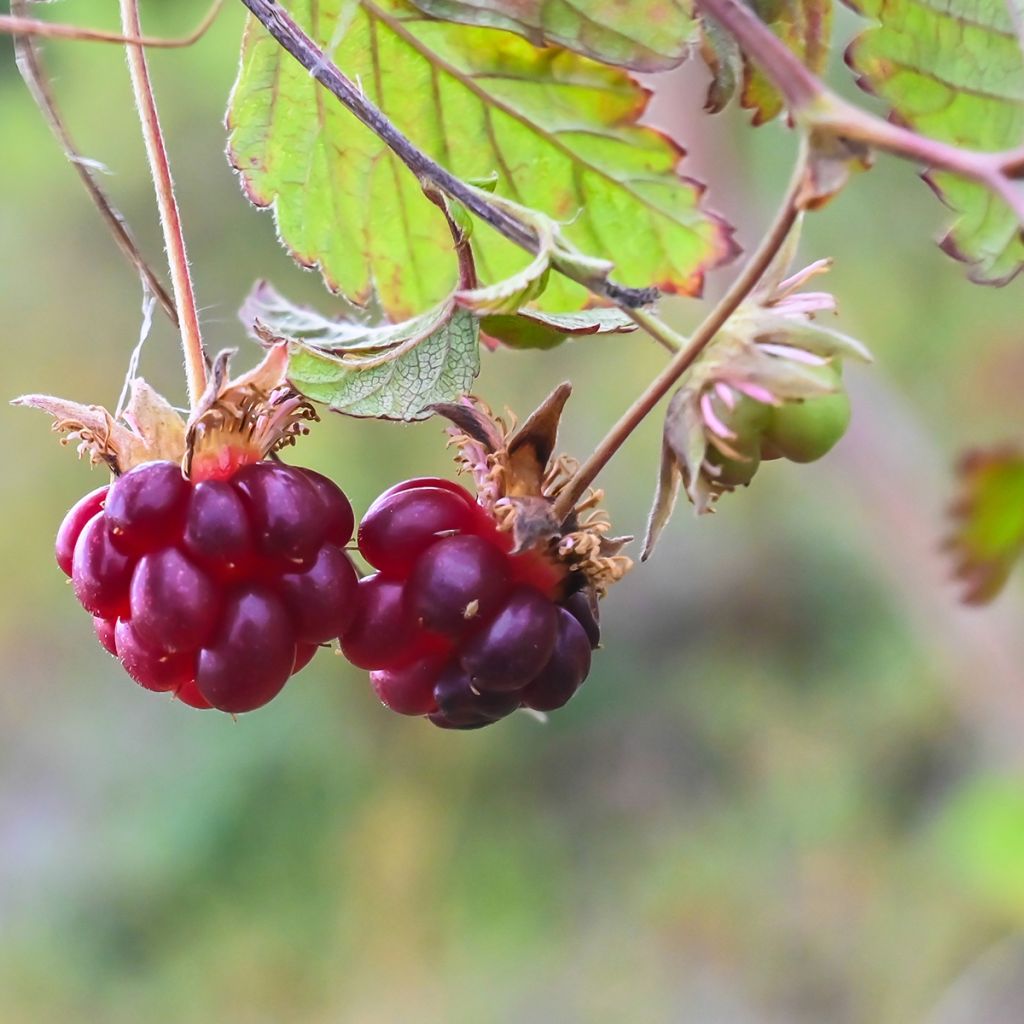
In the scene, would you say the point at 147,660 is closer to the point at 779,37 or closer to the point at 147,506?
the point at 147,506

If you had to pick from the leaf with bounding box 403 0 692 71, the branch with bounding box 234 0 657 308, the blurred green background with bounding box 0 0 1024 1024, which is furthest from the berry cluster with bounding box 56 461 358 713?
the blurred green background with bounding box 0 0 1024 1024

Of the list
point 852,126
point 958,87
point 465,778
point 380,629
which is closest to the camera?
point 852,126

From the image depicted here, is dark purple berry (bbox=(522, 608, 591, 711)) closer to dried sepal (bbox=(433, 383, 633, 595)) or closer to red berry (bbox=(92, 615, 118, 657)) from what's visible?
dried sepal (bbox=(433, 383, 633, 595))

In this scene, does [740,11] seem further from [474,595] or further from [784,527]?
[784,527]

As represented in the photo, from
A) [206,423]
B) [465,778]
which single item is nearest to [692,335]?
[206,423]

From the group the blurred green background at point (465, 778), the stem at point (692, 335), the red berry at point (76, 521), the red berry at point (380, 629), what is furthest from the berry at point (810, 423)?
the blurred green background at point (465, 778)

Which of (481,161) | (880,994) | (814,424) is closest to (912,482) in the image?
(481,161)
